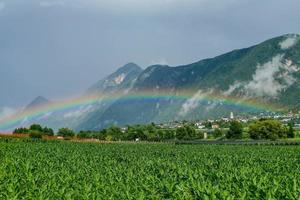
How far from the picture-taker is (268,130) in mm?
192000

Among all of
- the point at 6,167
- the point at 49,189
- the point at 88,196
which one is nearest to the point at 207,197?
the point at 88,196

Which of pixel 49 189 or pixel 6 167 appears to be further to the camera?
pixel 6 167

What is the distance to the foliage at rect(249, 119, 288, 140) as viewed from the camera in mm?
191000

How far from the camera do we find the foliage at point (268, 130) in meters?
191

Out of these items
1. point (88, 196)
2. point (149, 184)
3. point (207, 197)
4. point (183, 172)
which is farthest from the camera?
point (183, 172)

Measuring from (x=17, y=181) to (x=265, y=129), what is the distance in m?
173

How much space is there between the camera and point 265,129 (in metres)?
192

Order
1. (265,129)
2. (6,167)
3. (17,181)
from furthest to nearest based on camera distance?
(265,129) < (6,167) < (17,181)

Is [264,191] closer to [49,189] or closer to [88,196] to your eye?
[88,196]

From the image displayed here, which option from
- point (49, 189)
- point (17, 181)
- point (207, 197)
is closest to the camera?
point (207, 197)

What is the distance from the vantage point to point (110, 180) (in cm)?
2630

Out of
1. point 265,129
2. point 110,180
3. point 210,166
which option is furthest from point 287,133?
point 110,180

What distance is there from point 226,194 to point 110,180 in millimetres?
8552

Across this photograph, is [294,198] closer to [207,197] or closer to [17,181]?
[207,197]
